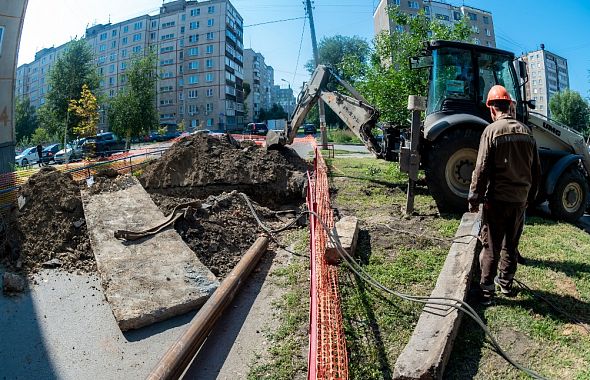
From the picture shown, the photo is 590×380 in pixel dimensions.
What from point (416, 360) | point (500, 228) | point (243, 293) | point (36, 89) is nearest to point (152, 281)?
point (243, 293)

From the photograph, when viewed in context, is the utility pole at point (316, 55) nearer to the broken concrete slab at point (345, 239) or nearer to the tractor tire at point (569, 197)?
the tractor tire at point (569, 197)

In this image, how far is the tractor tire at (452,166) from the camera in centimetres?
721

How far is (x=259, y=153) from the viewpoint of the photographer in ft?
36.4

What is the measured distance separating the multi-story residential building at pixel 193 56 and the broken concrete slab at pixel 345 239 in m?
63.4

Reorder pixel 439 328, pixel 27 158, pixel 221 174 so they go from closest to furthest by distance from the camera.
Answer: pixel 439 328, pixel 221 174, pixel 27 158

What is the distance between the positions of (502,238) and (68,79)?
1557 inches

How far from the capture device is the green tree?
1193 centimetres

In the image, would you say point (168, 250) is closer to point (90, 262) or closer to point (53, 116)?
point (90, 262)

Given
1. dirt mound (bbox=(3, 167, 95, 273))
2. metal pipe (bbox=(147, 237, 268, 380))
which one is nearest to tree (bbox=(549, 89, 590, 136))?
metal pipe (bbox=(147, 237, 268, 380))

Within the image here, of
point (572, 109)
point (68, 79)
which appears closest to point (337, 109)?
point (68, 79)

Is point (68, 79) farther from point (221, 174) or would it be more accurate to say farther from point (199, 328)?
point (199, 328)

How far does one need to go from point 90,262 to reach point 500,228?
18.4ft

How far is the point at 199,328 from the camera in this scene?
3775mm

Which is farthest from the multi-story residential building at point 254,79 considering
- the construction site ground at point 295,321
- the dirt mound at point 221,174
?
the construction site ground at point 295,321
